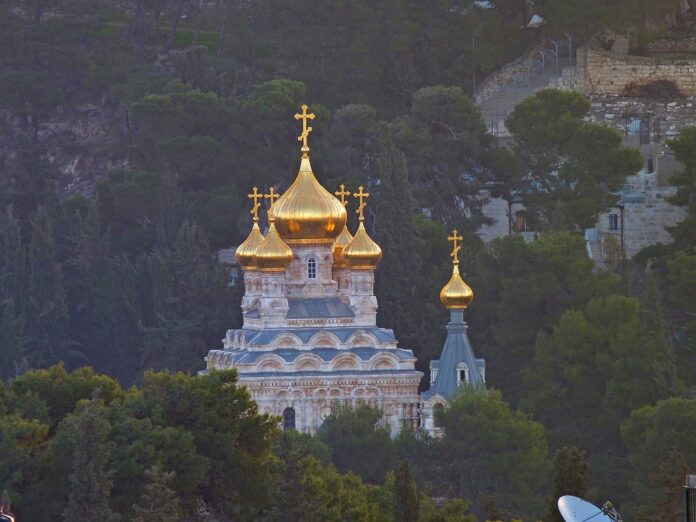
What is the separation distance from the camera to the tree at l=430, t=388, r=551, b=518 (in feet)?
304

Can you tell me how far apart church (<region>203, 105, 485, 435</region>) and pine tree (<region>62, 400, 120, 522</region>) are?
16964 mm

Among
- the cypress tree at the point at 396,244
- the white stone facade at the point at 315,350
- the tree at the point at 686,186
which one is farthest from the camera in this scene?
the tree at the point at 686,186

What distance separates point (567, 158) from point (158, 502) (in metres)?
33.6

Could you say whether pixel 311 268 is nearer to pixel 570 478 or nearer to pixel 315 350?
pixel 315 350

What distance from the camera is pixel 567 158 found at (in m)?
110

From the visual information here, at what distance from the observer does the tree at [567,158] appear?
108 m

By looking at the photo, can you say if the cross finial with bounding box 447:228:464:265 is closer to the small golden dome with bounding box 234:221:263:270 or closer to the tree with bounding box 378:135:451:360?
the tree with bounding box 378:135:451:360

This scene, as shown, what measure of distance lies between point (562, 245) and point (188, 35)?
A: 2564 centimetres

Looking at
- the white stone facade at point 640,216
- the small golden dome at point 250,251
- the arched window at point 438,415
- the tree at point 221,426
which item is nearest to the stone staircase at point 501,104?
the white stone facade at point 640,216

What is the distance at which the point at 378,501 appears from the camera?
82.6 metres

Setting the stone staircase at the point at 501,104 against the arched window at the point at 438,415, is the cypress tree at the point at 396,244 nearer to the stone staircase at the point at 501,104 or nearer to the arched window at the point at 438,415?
the arched window at the point at 438,415

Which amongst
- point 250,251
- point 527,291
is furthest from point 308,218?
point 527,291

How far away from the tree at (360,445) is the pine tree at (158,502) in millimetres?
15194

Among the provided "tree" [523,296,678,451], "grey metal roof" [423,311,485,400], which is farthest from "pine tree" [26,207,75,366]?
"tree" [523,296,678,451]
